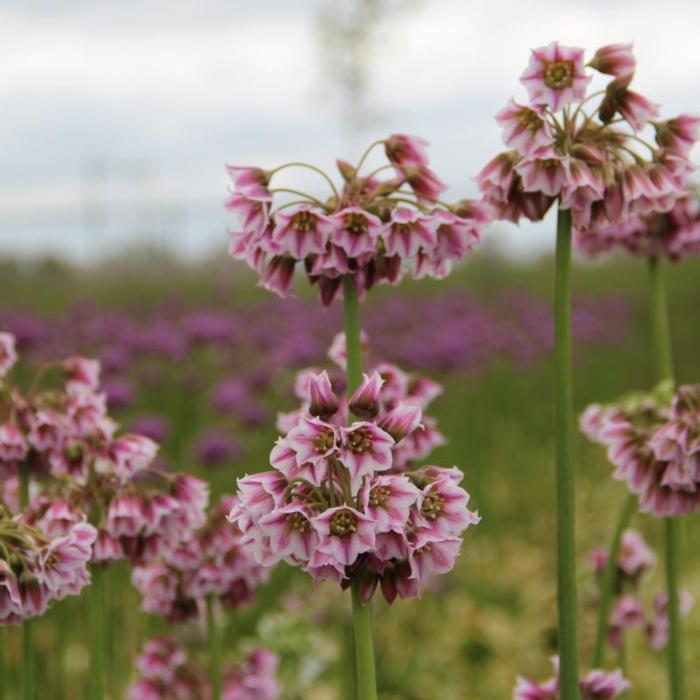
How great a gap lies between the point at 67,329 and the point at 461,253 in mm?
6578

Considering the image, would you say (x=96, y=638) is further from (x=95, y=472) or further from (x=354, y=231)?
(x=354, y=231)

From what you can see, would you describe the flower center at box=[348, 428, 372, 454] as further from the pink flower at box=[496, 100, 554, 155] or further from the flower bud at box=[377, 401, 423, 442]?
the pink flower at box=[496, 100, 554, 155]

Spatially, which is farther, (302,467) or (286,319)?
(286,319)

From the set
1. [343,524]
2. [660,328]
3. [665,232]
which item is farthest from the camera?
[665,232]

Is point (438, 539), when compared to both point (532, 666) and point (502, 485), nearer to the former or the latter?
point (532, 666)

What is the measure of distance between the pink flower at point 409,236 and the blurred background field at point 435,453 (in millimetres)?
1909

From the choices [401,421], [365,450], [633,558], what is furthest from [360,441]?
[633,558]

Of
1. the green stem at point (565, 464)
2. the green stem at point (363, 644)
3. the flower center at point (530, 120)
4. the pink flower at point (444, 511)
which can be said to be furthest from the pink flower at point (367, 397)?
the flower center at point (530, 120)

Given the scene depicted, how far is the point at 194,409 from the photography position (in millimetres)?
8102

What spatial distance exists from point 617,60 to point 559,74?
6.9 inches

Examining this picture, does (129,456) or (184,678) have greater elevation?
(129,456)

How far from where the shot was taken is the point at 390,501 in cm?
159

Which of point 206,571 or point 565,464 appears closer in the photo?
point 565,464

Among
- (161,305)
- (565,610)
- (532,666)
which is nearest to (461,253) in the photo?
(565,610)
